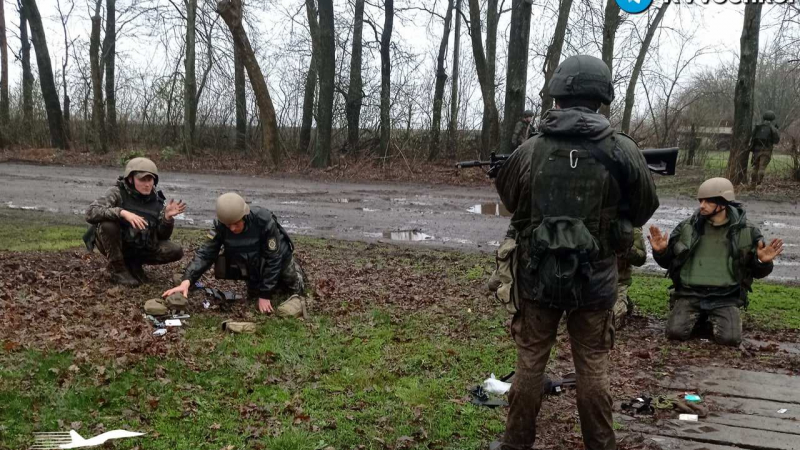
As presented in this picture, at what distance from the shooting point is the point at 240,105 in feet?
87.7

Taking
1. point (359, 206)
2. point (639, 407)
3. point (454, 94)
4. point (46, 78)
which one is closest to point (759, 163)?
point (359, 206)

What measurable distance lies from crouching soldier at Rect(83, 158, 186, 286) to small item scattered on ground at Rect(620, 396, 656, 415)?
15.3 feet

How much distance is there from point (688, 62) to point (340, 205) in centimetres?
2882

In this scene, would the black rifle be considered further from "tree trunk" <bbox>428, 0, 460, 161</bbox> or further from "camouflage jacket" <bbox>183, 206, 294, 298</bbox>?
"tree trunk" <bbox>428, 0, 460, 161</bbox>

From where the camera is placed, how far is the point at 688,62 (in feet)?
119

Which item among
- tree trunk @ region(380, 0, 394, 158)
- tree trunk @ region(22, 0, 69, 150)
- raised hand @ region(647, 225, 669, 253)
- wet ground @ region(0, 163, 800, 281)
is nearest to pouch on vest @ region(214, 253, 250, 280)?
raised hand @ region(647, 225, 669, 253)

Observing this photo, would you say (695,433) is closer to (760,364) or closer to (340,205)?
(760,364)

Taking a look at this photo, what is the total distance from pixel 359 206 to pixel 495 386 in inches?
386

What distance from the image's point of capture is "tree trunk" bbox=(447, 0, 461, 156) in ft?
79.7

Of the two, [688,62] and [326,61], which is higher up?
[688,62]

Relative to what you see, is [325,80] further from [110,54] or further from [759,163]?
[110,54]

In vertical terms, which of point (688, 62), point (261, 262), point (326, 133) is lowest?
point (261, 262)

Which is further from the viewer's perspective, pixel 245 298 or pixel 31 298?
pixel 245 298

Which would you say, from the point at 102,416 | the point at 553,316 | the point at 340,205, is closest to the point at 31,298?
the point at 102,416
